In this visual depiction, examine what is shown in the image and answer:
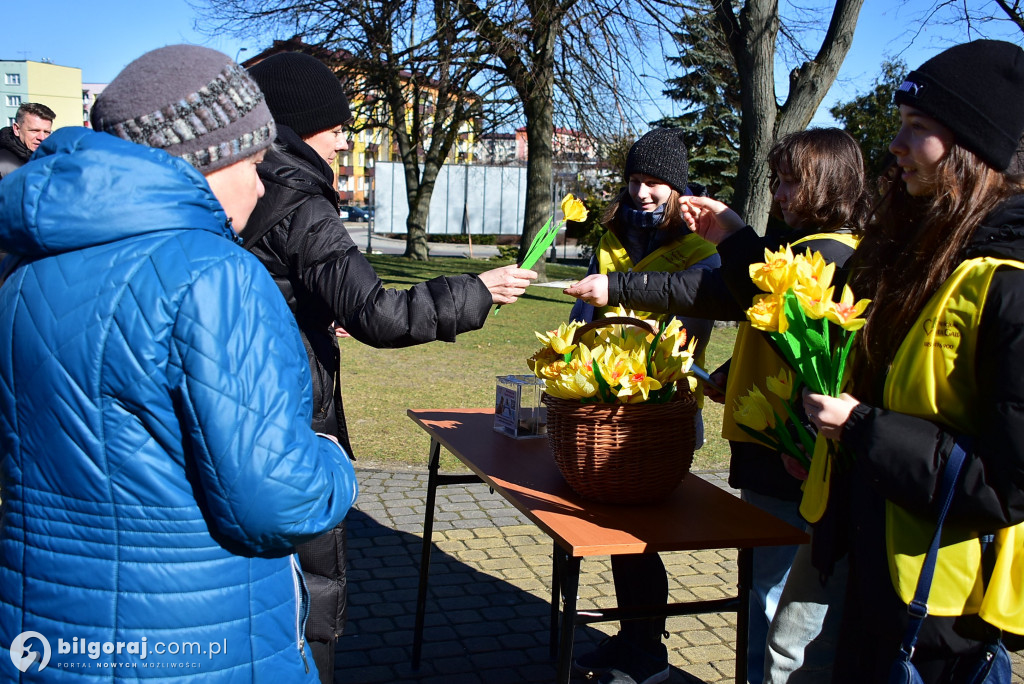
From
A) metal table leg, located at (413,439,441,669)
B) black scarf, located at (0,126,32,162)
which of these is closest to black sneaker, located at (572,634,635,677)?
metal table leg, located at (413,439,441,669)

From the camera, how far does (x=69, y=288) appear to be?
1402 mm

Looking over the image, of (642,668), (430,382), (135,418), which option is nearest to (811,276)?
(135,418)

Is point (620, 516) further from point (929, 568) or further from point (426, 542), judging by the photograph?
point (426, 542)

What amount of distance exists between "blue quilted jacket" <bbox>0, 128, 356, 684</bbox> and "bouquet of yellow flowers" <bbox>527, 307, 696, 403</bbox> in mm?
976

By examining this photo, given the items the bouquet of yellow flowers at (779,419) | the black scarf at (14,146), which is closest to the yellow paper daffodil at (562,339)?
the bouquet of yellow flowers at (779,419)

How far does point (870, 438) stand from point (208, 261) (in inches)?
49.8

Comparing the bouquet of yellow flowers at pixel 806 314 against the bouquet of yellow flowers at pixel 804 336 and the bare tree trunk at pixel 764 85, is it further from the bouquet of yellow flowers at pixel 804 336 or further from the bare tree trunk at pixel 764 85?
the bare tree trunk at pixel 764 85

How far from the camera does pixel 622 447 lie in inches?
89.1

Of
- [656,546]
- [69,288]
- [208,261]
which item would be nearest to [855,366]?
[656,546]

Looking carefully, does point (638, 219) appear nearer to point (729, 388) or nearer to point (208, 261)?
point (729, 388)

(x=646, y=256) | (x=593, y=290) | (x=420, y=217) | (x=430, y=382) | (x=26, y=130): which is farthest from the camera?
(x=420, y=217)

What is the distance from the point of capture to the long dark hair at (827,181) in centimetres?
266

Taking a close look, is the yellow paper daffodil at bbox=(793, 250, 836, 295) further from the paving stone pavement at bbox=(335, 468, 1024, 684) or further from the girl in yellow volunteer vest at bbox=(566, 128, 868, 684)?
the paving stone pavement at bbox=(335, 468, 1024, 684)

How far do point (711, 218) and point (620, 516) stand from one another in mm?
1029
